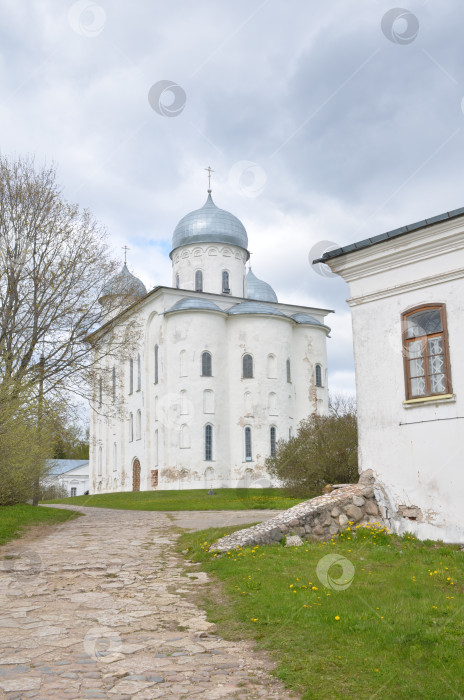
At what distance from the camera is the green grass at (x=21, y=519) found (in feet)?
43.7

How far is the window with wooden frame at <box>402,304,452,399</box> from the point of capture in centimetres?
1032

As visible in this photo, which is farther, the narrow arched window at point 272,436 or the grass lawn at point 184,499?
the narrow arched window at point 272,436

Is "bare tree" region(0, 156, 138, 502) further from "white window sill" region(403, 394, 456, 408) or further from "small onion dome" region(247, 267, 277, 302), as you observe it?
"small onion dome" region(247, 267, 277, 302)

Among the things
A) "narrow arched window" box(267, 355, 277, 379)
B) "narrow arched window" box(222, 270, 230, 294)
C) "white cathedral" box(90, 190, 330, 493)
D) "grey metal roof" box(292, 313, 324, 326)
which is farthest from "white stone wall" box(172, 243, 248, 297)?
"narrow arched window" box(267, 355, 277, 379)

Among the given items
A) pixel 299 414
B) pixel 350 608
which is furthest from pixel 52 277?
pixel 299 414

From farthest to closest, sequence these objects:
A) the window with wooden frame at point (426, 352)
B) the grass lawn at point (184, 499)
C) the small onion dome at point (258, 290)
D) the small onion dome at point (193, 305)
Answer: the small onion dome at point (258, 290)
the small onion dome at point (193, 305)
the grass lawn at point (184, 499)
the window with wooden frame at point (426, 352)

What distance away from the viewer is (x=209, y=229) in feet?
134

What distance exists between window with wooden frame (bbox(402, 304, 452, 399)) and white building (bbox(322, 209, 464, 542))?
0.05ft

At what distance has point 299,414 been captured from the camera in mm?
37875

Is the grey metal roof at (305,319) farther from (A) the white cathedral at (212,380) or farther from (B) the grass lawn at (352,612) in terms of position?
(B) the grass lawn at (352,612)

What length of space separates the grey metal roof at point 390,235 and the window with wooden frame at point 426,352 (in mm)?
1288

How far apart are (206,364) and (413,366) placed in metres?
25.2

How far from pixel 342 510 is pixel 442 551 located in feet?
6.11

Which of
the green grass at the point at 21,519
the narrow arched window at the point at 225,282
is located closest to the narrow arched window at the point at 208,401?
the narrow arched window at the point at 225,282
